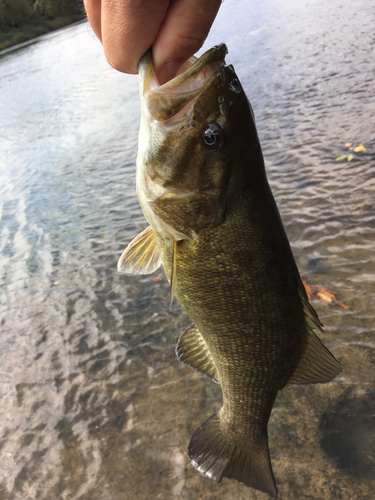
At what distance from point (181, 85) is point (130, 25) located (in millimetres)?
458

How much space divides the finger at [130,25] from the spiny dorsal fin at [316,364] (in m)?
1.53

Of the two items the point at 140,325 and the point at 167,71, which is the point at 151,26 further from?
the point at 140,325

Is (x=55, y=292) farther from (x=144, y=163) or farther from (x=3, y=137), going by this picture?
(x=3, y=137)

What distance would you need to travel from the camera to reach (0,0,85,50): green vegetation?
4531 centimetres

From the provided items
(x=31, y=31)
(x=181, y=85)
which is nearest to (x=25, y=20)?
(x=31, y=31)

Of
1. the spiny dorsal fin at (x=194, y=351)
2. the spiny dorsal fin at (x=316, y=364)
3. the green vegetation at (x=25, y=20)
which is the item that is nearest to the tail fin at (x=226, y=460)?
the spiny dorsal fin at (x=194, y=351)

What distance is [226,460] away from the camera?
2381mm

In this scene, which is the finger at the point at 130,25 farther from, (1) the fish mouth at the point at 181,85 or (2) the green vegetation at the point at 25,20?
(2) the green vegetation at the point at 25,20

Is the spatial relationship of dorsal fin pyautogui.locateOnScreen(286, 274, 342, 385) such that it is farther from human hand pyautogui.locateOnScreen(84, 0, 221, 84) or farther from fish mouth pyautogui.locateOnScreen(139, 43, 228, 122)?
human hand pyautogui.locateOnScreen(84, 0, 221, 84)

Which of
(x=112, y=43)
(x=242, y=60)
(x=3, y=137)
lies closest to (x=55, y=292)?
(x=112, y=43)

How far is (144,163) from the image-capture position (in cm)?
184

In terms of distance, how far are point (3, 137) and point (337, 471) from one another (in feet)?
49.8

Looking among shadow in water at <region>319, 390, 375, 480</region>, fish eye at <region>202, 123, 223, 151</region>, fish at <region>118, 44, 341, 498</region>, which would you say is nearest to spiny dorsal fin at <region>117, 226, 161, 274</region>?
fish at <region>118, 44, 341, 498</region>

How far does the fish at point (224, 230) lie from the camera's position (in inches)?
63.5
